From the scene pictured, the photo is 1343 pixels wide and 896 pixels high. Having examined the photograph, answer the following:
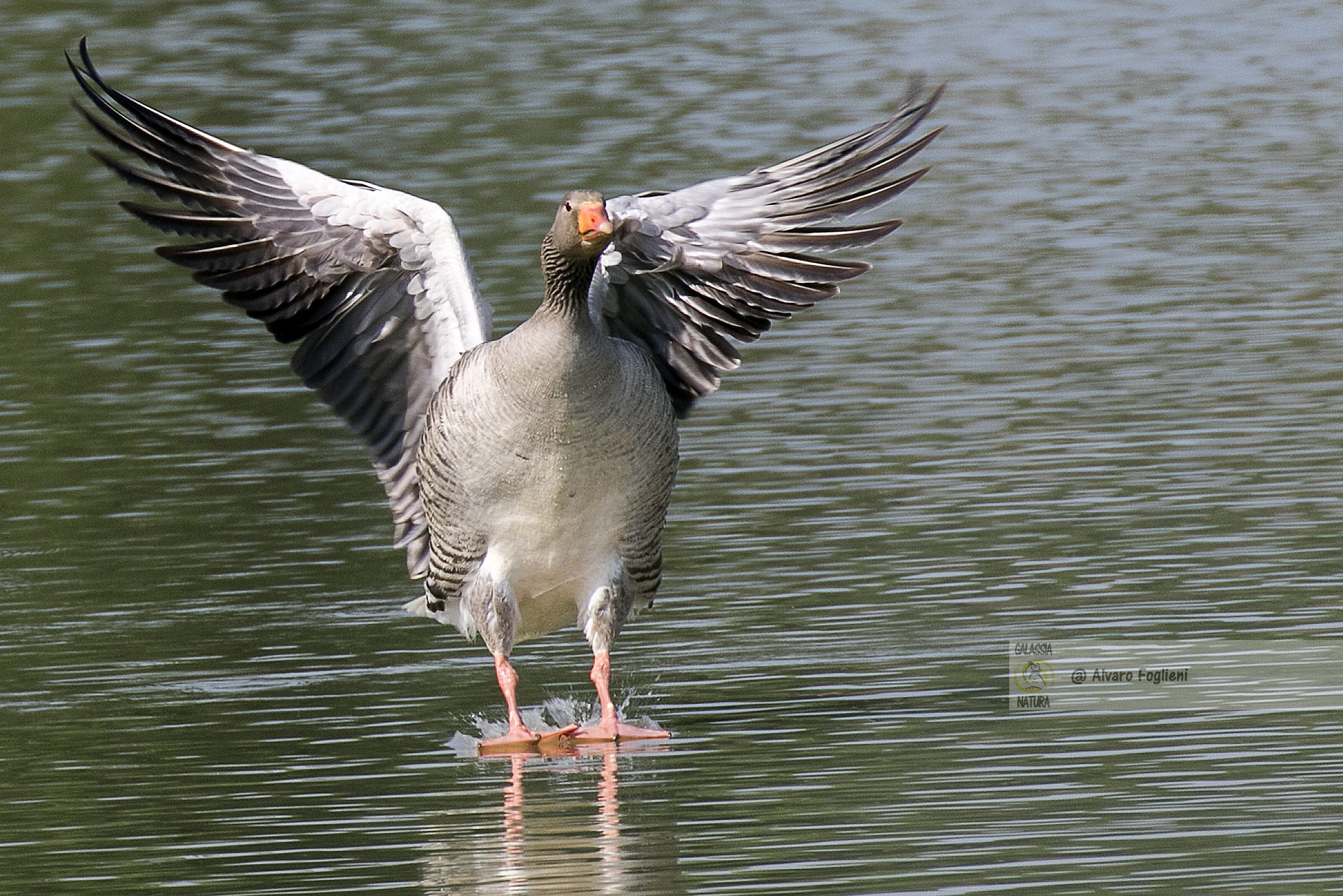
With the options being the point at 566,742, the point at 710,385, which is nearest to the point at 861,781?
the point at 566,742

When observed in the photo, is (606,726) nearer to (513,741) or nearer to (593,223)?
(513,741)

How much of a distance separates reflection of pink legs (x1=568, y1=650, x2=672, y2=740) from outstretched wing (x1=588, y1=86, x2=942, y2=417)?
1595mm

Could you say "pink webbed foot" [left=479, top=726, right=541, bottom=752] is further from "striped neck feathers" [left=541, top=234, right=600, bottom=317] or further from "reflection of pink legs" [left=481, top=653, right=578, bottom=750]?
"striped neck feathers" [left=541, top=234, right=600, bottom=317]

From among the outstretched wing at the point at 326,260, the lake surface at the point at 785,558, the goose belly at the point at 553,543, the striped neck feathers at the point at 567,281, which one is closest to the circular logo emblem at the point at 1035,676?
the lake surface at the point at 785,558

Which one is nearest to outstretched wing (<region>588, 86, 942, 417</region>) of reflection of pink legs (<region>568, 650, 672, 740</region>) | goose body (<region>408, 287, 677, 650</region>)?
goose body (<region>408, 287, 677, 650</region>)

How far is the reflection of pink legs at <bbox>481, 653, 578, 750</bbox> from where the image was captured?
10023mm

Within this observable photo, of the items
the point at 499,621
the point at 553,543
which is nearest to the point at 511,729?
the point at 499,621

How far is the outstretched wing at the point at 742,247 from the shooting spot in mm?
11164

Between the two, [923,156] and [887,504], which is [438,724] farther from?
[923,156]

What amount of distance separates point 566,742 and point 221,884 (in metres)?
2.41

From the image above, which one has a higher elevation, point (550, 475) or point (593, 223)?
point (593, 223)

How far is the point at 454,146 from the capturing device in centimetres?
2719

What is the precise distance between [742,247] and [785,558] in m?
1.89

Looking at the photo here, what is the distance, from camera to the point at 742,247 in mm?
11297
